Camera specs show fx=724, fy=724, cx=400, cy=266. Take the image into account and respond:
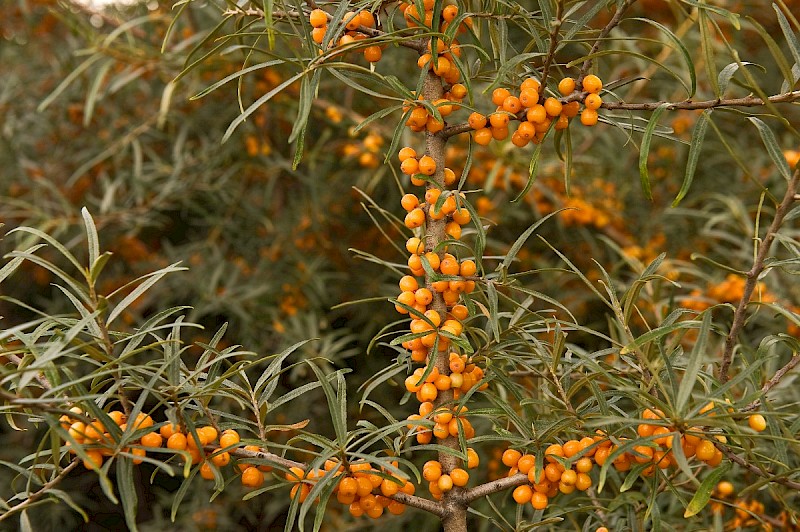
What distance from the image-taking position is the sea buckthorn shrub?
50cm

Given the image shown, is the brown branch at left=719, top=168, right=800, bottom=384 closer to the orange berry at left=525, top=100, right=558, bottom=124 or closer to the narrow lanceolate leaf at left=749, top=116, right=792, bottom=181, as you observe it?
the narrow lanceolate leaf at left=749, top=116, right=792, bottom=181

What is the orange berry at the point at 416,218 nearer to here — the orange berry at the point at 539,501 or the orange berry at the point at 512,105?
the orange berry at the point at 512,105

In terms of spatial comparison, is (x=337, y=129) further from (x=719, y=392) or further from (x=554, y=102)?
(x=719, y=392)

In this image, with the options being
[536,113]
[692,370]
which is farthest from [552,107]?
[692,370]

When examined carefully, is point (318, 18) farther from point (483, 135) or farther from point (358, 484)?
point (358, 484)

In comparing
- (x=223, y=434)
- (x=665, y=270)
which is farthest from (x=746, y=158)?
(x=223, y=434)

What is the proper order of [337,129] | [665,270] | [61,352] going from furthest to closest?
[337,129] < [665,270] < [61,352]

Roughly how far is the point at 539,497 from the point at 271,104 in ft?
3.37

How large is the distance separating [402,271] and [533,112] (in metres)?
0.62

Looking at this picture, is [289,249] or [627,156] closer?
[289,249]

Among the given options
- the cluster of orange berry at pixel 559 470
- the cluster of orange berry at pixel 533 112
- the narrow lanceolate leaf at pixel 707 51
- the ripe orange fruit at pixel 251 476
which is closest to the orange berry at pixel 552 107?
the cluster of orange berry at pixel 533 112

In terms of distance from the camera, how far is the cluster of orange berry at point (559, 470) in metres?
0.53

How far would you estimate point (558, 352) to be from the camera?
561 mm

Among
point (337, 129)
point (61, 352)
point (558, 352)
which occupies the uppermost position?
point (61, 352)
